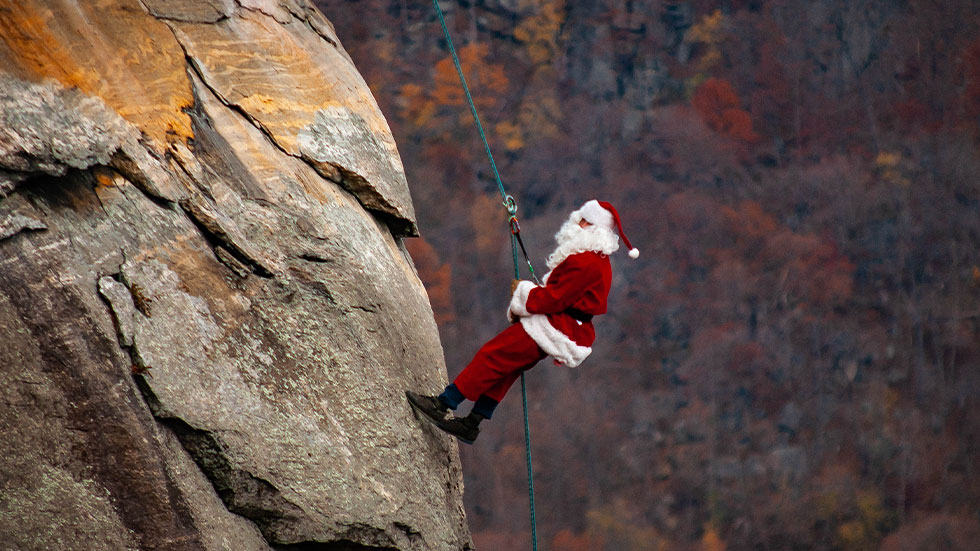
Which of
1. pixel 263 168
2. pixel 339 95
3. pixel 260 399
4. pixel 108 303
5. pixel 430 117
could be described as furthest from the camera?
pixel 430 117

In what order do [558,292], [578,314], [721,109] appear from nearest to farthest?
1. [558,292]
2. [578,314]
3. [721,109]

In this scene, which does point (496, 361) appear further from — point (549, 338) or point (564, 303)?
point (564, 303)

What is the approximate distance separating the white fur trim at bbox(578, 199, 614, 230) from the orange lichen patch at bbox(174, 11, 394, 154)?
35.5 inches

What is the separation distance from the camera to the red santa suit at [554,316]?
3.26 m

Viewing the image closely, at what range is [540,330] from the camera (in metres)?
3.27

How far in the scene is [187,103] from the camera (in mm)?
3006

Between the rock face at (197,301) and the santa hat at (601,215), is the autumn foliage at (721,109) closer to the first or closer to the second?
the santa hat at (601,215)

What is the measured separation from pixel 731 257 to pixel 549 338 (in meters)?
3.52

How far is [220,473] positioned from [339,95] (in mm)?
1475

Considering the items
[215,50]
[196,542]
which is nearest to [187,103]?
[215,50]

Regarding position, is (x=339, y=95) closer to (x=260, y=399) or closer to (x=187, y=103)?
(x=187, y=103)

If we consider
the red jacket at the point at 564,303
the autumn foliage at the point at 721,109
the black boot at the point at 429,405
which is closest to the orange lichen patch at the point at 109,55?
the black boot at the point at 429,405

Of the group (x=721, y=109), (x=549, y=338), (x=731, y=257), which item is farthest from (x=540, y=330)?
(x=721, y=109)

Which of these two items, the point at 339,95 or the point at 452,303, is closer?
the point at 339,95
